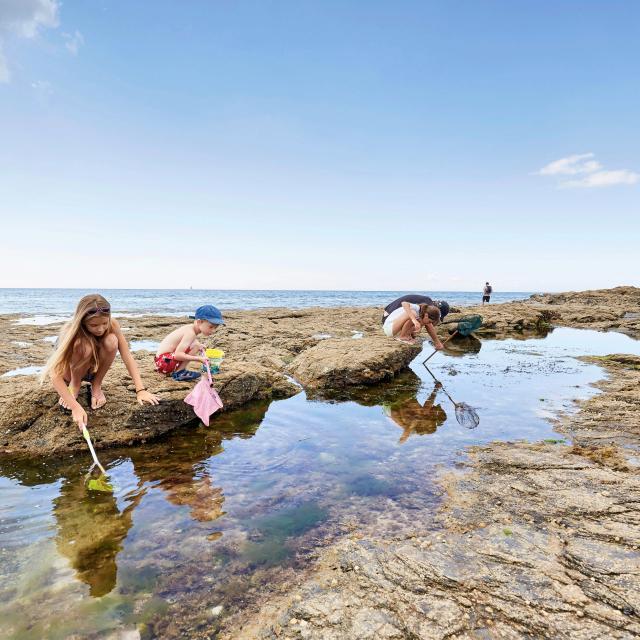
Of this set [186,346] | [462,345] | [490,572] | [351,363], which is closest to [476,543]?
[490,572]

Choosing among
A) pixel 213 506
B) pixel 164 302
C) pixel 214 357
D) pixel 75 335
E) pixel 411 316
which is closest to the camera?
pixel 213 506

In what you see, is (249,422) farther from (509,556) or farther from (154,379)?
(509,556)

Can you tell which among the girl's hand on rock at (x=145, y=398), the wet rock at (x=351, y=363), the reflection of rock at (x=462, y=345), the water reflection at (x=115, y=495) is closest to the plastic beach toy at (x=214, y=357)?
the water reflection at (x=115, y=495)

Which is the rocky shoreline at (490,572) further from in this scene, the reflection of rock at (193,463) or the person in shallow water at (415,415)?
the person in shallow water at (415,415)

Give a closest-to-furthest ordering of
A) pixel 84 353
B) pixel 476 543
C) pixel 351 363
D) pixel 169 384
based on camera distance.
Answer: pixel 476 543
pixel 84 353
pixel 169 384
pixel 351 363

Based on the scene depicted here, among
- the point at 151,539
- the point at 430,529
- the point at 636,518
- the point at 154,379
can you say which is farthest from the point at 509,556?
the point at 154,379

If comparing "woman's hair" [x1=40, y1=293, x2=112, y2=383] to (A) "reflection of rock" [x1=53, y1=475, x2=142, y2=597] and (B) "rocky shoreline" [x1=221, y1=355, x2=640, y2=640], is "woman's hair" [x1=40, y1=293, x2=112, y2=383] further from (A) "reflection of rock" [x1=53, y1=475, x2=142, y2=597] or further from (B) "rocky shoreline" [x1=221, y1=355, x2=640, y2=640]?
(B) "rocky shoreline" [x1=221, y1=355, x2=640, y2=640]

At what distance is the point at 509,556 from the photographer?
9.85 ft

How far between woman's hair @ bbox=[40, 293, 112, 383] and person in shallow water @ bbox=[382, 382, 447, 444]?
13.6 feet

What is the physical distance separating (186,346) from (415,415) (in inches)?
151

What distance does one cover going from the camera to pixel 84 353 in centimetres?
495

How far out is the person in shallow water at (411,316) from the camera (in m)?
10.5

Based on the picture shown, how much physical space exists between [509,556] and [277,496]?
2124mm

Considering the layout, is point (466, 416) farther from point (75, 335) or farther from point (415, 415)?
point (75, 335)
